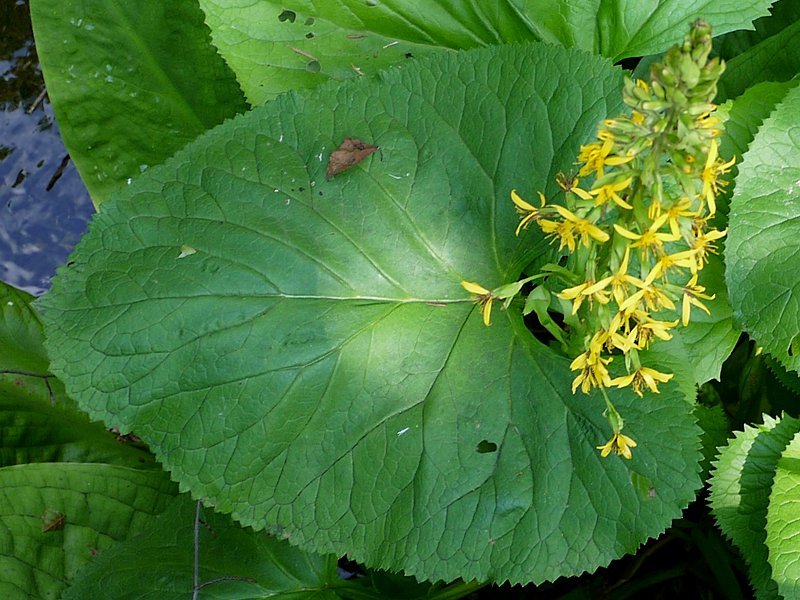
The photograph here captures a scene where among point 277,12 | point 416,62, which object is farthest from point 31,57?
point 416,62

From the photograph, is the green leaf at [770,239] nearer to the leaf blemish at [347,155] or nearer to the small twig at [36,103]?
the leaf blemish at [347,155]

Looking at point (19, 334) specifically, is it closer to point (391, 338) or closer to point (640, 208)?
point (391, 338)

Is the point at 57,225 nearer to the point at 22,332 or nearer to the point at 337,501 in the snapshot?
the point at 22,332

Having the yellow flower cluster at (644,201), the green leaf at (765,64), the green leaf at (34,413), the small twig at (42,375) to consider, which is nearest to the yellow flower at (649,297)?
the yellow flower cluster at (644,201)

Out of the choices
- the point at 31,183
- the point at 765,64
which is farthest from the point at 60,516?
→ the point at 765,64

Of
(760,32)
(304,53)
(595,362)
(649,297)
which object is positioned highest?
(304,53)

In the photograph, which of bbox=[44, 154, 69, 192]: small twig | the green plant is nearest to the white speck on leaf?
the green plant

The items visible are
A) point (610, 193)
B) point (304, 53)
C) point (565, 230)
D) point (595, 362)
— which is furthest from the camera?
point (304, 53)
